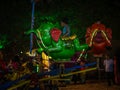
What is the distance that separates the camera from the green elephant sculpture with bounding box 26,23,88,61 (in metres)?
19.6

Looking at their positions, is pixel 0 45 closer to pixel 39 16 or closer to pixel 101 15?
pixel 39 16

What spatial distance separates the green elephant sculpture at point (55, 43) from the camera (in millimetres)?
19641

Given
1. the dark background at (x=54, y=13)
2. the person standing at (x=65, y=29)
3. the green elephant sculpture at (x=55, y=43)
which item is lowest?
the green elephant sculpture at (x=55, y=43)

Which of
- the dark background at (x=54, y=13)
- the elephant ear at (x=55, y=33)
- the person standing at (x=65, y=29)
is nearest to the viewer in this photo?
the elephant ear at (x=55, y=33)

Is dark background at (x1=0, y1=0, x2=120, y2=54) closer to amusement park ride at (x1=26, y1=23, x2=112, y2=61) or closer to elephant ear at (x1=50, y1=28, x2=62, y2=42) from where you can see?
amusement park ride at (x1=26, y1=23, x2=112, y2=61)

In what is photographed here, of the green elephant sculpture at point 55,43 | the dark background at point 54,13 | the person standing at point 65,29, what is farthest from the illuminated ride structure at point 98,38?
the person standing at point 65,29

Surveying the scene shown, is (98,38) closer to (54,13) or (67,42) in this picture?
(67,42)

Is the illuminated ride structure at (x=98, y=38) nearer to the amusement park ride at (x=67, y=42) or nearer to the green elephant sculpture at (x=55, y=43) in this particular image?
the amusement park ride at (x=67, y=42)

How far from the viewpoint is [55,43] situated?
773 inches

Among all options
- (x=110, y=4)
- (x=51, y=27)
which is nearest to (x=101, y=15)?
(x=110, y=4)

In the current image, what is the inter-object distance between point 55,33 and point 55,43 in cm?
64

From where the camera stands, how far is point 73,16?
21.7 metres

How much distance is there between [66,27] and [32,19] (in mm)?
2275

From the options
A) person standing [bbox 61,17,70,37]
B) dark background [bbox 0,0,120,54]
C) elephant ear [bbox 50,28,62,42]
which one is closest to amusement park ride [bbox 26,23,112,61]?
elephant ear [bbox 50,28,62,42]
